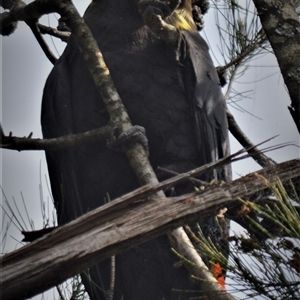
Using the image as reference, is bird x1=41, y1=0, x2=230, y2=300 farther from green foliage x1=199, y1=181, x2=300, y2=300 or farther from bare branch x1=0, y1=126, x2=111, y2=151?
green foliage x1=199, y1=181, x2=300, y2=300

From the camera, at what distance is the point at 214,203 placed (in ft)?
4.73

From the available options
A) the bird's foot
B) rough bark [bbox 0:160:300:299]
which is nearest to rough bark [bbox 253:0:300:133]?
rough bark [bbox 0:160:300:299]

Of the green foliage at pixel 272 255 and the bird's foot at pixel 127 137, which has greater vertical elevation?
the bird's foot at pixel 127 137

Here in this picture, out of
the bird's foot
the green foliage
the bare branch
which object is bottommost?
the green foliage

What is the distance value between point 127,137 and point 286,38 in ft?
2.12

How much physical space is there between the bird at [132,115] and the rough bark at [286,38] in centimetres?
70

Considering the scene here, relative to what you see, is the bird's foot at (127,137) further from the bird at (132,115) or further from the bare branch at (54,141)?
the bird at (132,115)

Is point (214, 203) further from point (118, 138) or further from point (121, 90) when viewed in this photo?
point (121, 90)

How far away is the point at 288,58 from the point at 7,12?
1.17 m

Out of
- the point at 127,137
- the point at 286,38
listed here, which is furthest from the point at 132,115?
the point at 286,38

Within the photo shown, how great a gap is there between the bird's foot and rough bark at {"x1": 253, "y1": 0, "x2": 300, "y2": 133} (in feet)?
1.89

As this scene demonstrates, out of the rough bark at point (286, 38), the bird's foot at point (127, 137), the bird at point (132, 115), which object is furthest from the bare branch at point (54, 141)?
the rough bark at point (286, 38)

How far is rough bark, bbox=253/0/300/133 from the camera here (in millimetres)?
1654

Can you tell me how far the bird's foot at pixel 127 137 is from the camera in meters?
2.11
